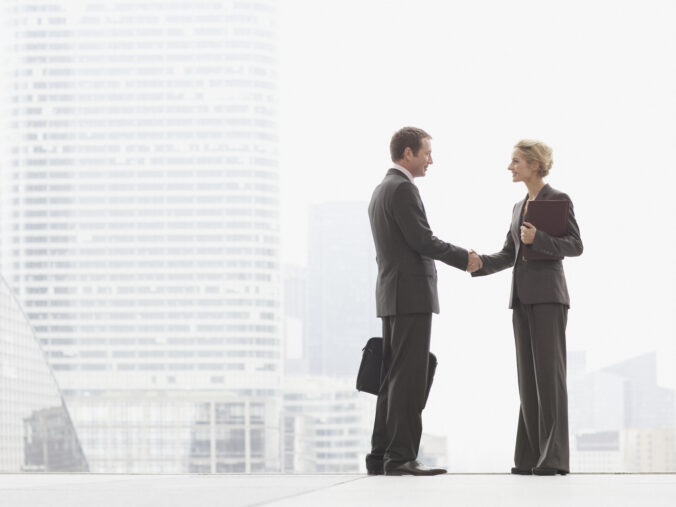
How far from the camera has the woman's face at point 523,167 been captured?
3881mm

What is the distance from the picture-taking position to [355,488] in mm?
3047

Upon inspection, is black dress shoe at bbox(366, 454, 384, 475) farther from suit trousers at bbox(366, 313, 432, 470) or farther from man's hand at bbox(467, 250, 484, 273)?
man's hand at bbox(467, 250, 484, 273)

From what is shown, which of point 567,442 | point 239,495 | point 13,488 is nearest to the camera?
point 239,495

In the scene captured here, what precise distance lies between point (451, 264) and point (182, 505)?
171cm

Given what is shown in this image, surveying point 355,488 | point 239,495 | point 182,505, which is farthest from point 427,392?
point 182,505

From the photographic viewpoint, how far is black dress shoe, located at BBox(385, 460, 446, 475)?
3.65 m

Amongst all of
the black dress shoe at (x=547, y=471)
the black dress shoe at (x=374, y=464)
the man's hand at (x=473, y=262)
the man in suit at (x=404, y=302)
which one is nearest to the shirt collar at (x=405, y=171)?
the man in suit at (x=404, y=302)

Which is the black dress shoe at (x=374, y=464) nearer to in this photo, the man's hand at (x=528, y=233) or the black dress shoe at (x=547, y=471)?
the black dress shoe at (x=547, y=471)

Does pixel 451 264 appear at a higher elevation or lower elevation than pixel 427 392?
higher

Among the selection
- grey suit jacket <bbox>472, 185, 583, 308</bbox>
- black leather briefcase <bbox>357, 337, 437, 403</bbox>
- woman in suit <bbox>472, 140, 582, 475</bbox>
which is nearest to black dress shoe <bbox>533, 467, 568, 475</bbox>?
woman in suit <bbox>472, 140, 582, 475</bbox>

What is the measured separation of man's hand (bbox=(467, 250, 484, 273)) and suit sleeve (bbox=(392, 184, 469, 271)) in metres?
0.03

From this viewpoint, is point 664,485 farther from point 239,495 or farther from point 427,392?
point 239,495

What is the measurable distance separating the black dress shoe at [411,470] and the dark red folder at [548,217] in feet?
3.03

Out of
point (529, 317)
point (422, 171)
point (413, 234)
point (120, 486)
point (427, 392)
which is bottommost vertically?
point (120, 486)
